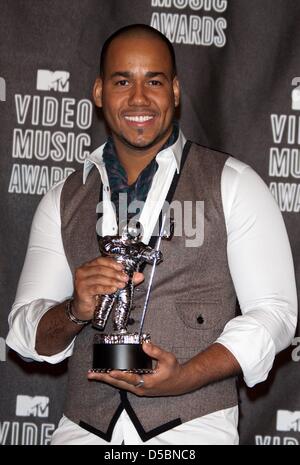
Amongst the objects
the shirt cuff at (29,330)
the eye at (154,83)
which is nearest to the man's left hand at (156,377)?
the shirt cuff at (29,330)

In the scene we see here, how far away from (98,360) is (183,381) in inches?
8.5

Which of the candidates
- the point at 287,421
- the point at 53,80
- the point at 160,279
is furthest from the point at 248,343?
the point at 53,80

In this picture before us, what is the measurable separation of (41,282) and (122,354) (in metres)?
0.55

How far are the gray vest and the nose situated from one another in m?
0.24

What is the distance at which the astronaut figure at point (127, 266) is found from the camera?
88.7 inches

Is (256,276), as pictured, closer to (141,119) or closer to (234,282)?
(234,282)

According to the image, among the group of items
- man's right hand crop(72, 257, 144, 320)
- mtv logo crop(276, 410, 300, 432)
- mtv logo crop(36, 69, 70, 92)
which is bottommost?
mtv logo crop(276, 410, 300, 432)

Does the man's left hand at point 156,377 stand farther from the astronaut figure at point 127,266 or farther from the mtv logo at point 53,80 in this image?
the mtv logo at point 53,80

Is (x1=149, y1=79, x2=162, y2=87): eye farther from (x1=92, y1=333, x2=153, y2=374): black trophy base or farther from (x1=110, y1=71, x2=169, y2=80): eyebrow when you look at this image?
(x1=92, y1=333, x2=153, y2=374): black trophy base

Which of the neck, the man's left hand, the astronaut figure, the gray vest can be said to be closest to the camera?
the man's left hand

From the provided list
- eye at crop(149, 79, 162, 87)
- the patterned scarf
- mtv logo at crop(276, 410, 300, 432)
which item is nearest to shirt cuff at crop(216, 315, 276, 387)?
the patterned scarf

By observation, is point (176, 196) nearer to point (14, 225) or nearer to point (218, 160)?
point (218, 160)

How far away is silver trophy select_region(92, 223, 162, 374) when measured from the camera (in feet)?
7.11
